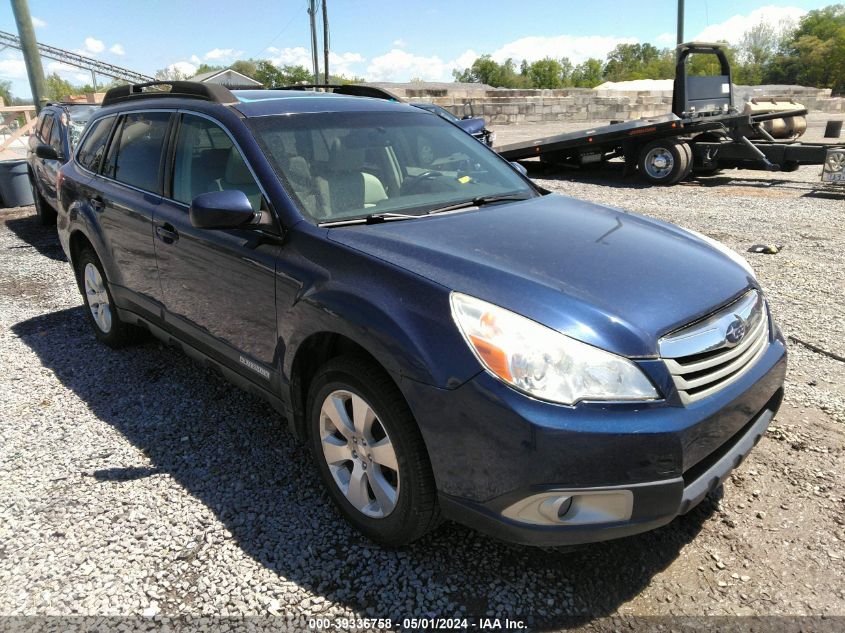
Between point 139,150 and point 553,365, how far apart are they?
3.27 m

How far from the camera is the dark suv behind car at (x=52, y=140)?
8.45 metres

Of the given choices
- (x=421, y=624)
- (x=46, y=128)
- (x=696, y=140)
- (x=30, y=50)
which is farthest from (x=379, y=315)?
(x=30, y=50)

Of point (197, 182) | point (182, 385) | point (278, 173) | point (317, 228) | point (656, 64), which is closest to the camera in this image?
point (317, 228)

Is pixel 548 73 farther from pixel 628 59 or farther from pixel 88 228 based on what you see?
pixel 88 228

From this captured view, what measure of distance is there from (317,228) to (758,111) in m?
12.9

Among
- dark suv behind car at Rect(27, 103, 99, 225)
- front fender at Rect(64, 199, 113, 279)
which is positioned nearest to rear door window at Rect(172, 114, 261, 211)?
front fender at Rect(64, 199, 113, 279)

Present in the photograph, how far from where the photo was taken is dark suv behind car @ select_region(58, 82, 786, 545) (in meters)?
2.09

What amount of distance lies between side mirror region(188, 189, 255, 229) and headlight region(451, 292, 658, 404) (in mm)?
1276

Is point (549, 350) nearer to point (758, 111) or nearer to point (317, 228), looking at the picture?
point (317, 228)

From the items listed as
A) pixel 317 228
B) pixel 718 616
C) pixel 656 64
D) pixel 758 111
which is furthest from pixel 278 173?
pixel 656 64

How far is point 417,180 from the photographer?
3.42 meters

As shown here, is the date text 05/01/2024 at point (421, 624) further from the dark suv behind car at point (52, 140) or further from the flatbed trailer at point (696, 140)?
the flatbed trailer at point (696, 140)

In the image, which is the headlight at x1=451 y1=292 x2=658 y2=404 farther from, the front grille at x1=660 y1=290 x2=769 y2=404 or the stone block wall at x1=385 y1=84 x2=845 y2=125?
the stone block wall at x1=385 y1=84 x2=845 y2=125

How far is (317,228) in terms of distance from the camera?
280 cm
